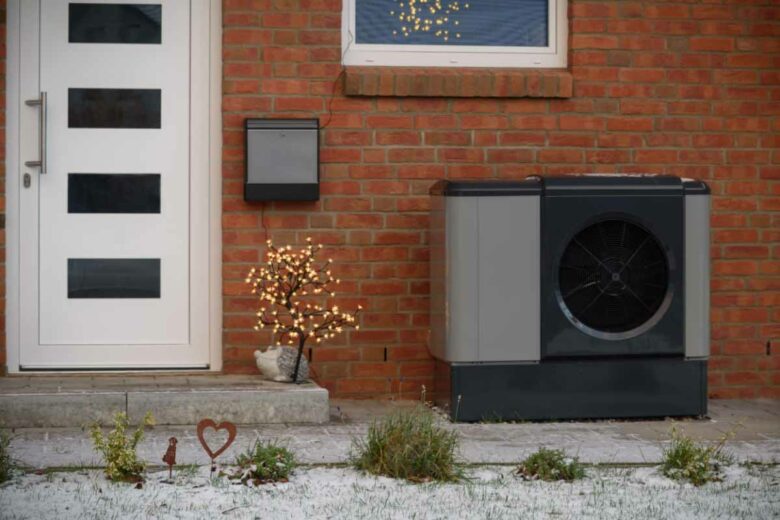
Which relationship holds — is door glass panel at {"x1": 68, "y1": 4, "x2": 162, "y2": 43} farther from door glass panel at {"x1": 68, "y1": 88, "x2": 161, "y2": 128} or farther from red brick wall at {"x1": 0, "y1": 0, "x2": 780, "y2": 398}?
red brick wall at {"x1": 0, "y1": 0, "x2": 780, "y2": 398}

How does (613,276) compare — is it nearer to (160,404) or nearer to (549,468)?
(549,468)

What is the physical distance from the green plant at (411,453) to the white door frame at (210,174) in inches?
87.4

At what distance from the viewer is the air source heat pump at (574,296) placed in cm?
766

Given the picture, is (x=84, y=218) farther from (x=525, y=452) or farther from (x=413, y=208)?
(x=525, y=452)

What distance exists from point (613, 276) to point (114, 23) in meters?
2.90

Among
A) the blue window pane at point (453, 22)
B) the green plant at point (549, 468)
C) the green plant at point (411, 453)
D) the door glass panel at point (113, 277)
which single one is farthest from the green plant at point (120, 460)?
the blue window pane at point (453, 22)

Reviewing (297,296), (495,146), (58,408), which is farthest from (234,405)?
(495,146)

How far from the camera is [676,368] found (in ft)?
25.7

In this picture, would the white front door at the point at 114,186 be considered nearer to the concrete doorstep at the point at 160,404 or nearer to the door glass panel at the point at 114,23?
the door glass panel at the point at 114,23

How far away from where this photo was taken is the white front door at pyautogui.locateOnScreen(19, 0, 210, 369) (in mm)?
8219

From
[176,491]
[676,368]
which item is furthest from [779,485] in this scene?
[176,491]

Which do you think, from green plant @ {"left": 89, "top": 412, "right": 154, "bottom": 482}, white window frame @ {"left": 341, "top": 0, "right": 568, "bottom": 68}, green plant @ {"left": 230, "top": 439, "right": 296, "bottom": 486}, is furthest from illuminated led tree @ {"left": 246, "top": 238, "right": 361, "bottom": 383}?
green plant @ {"left": 89, "top": 412, "right": 154, "bottom": 482}

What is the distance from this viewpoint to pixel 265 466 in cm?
607

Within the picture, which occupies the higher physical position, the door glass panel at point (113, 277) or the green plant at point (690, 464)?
the door glass panel at point (113, 277)
